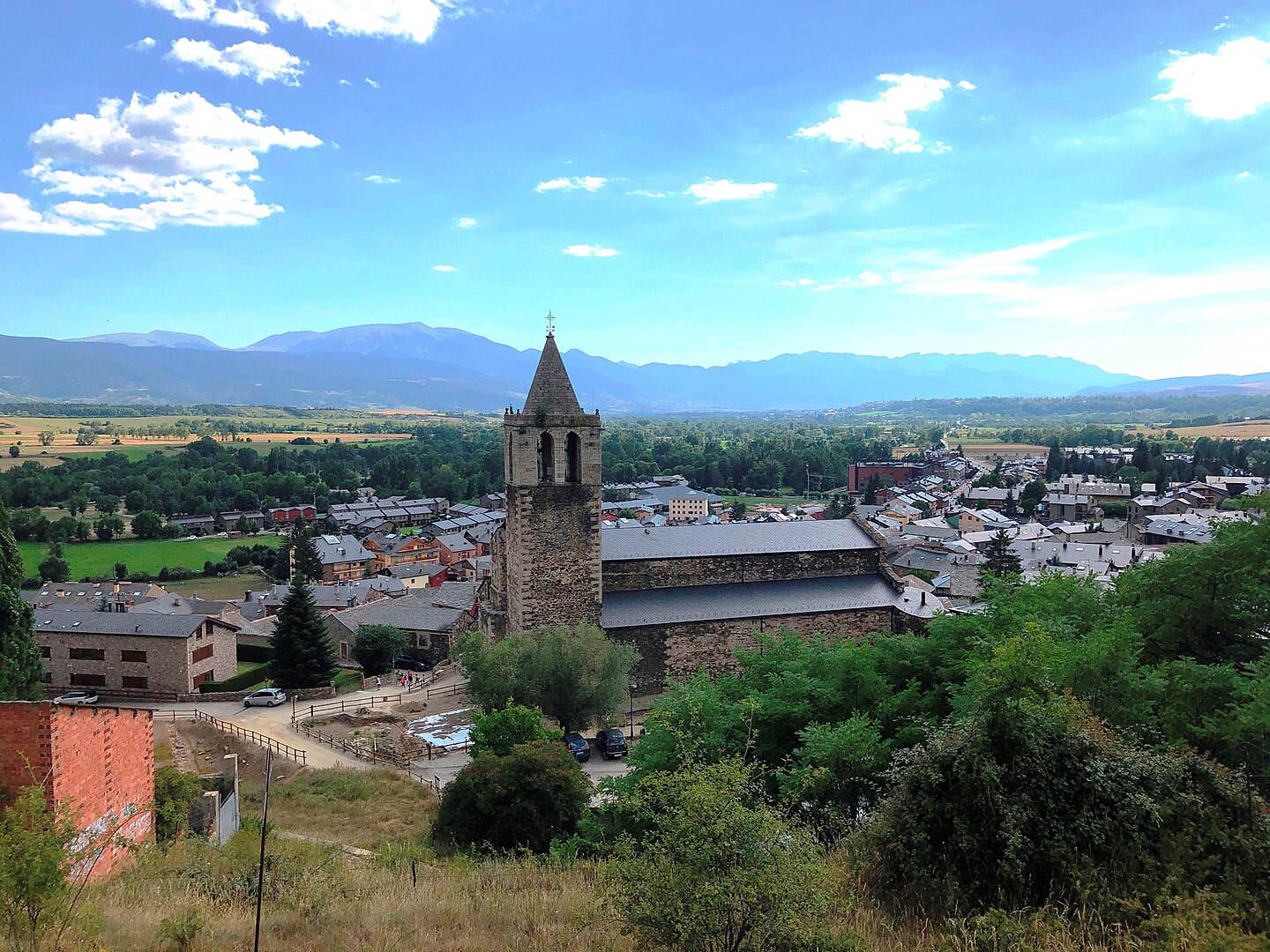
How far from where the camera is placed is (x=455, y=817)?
1506cm

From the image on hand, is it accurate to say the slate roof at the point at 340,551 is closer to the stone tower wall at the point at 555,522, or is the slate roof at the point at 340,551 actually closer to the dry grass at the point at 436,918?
the stone tower wall at the point at 555,522

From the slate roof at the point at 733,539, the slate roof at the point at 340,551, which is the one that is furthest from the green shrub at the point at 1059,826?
the slate roof at the point at 340,551

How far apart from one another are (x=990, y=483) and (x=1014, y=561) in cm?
7268

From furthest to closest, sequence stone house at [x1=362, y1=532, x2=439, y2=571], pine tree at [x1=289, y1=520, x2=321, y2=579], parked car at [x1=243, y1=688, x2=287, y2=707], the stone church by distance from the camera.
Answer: stone house at [x1=362, y1=532, x2=439, y2=571], pine tree at [x1=289, y1=520, x2=321, y2=579], parked car at [x1=243, y1=688, x2=287, y2=707], the stone church

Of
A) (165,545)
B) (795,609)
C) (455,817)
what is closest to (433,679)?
(795,609)

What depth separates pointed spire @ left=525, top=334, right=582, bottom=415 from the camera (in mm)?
24797

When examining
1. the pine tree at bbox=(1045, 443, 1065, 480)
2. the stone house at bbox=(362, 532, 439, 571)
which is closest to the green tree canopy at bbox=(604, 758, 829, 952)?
the stone house at bbox=(362, 532, 439, 571)

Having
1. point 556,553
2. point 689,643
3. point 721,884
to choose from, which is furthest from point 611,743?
point 721,884

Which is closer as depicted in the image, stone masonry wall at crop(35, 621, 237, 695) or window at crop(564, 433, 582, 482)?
window at crop(564, 433, 582, 482)

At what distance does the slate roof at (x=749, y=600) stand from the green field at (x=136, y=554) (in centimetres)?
5133

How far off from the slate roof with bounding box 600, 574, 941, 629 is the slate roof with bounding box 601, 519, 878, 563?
108 centimetres

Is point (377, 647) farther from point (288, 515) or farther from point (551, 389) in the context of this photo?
point (288, 515)

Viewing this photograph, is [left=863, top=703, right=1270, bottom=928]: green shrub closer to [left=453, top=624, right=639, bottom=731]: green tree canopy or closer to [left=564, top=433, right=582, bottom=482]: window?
[left=453, top=624, right=639, bottom=731]: green tree canopy

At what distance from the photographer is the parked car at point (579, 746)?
2167 cm
